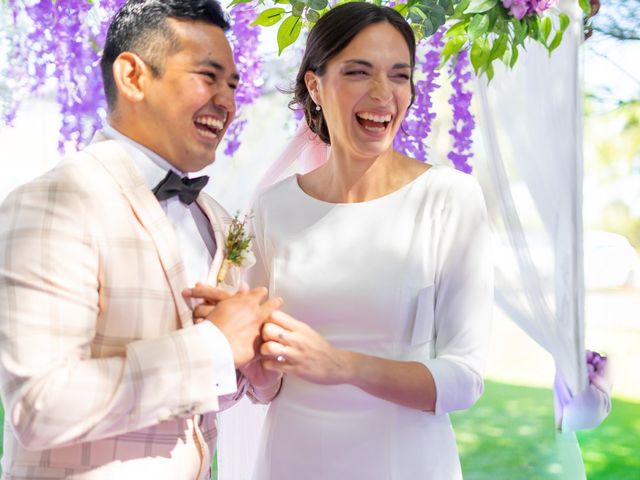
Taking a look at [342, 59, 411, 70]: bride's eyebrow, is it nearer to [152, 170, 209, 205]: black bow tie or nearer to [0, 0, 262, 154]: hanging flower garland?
[152, 170, 209, 205]: black bow tie

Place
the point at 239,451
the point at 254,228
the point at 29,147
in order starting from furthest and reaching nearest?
the point at 29,147 < the point at 239,451 < the point at 254,228

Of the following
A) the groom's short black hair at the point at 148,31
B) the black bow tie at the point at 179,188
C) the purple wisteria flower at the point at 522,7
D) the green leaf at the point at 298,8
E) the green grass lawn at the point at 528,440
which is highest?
the purple wisteria flower at the point at 522,7

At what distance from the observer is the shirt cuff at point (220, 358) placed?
48.0 inches

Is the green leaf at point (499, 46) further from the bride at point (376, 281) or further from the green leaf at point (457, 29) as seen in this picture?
the bride at point (376, 281)

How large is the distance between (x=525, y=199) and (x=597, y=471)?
2999mm

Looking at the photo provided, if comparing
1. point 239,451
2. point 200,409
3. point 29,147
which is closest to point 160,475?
point 200,409

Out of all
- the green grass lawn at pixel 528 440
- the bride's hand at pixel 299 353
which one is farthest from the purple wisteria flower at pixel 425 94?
the green grass lawn at pixel 528 440

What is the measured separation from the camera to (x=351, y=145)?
1.72m

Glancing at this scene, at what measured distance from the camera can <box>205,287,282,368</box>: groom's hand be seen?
1266mm

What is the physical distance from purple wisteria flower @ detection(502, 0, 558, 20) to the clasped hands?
1.29 metres

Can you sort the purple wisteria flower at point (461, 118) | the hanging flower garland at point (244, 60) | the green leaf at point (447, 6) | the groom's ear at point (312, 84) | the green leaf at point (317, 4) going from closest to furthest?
the groom's ear at point (312, 84), the green leaf at point (317, 4), the green leaf at point (447, 6), the hanging flower garland at point (244, 60), the purple wisteria flower at point (461, 118)

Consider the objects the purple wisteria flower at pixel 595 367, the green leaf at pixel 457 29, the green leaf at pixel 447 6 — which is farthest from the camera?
the purple wisteria flower at pixel 595 367

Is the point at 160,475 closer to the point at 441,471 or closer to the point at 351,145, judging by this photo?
the point at 441,471

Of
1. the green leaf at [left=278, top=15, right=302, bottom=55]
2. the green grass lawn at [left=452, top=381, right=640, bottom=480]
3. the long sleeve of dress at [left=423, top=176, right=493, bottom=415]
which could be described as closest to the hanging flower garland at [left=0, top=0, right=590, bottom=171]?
the green leaf at [left=278, top=15, right=302, bottom=55]
